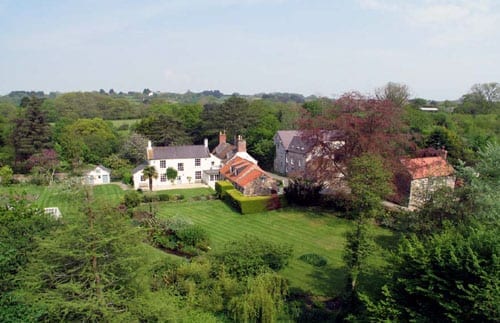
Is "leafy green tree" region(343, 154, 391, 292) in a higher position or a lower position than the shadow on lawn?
higher

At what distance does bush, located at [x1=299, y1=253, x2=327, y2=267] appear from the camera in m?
21.4

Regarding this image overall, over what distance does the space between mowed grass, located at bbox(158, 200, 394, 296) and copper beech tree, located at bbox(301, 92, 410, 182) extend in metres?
4.28

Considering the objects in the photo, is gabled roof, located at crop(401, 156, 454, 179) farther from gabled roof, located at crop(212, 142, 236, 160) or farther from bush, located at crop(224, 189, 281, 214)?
gabled roof, located at crop(212, 142, 236, 160)

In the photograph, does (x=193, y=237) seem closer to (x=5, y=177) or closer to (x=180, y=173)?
(x=180, y=173)

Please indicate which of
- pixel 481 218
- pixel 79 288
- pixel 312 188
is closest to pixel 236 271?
pixel 79 288

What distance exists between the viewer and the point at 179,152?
1762 inches

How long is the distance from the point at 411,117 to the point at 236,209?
34033 mm

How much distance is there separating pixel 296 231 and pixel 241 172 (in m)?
12.1

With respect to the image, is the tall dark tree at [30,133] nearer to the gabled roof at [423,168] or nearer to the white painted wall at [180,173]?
the white painted wall at [180,173]

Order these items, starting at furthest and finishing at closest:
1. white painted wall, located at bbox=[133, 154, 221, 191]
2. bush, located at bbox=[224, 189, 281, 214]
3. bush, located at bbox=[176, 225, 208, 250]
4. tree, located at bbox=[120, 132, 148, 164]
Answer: tree, located at bbox=[120, 132, 148, 164] < white painted wall, located at bbox=[133, 154, 221, 191] < bush, located at bbox=[224, 189, 281, 214] < bush, located at bbox=[176, 225, 208, 250]

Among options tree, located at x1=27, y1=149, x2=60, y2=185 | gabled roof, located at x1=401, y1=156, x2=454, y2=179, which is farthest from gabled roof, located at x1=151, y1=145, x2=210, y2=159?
gabled roof, located at x1=401, y1=156, x2=454, y2=179

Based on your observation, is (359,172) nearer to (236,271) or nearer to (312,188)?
(312,188)

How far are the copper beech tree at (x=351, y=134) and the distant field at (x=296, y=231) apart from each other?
439cm

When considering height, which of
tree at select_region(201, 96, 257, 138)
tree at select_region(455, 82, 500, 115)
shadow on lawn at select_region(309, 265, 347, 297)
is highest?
tree at select_region(455, 82, 500, 115)
